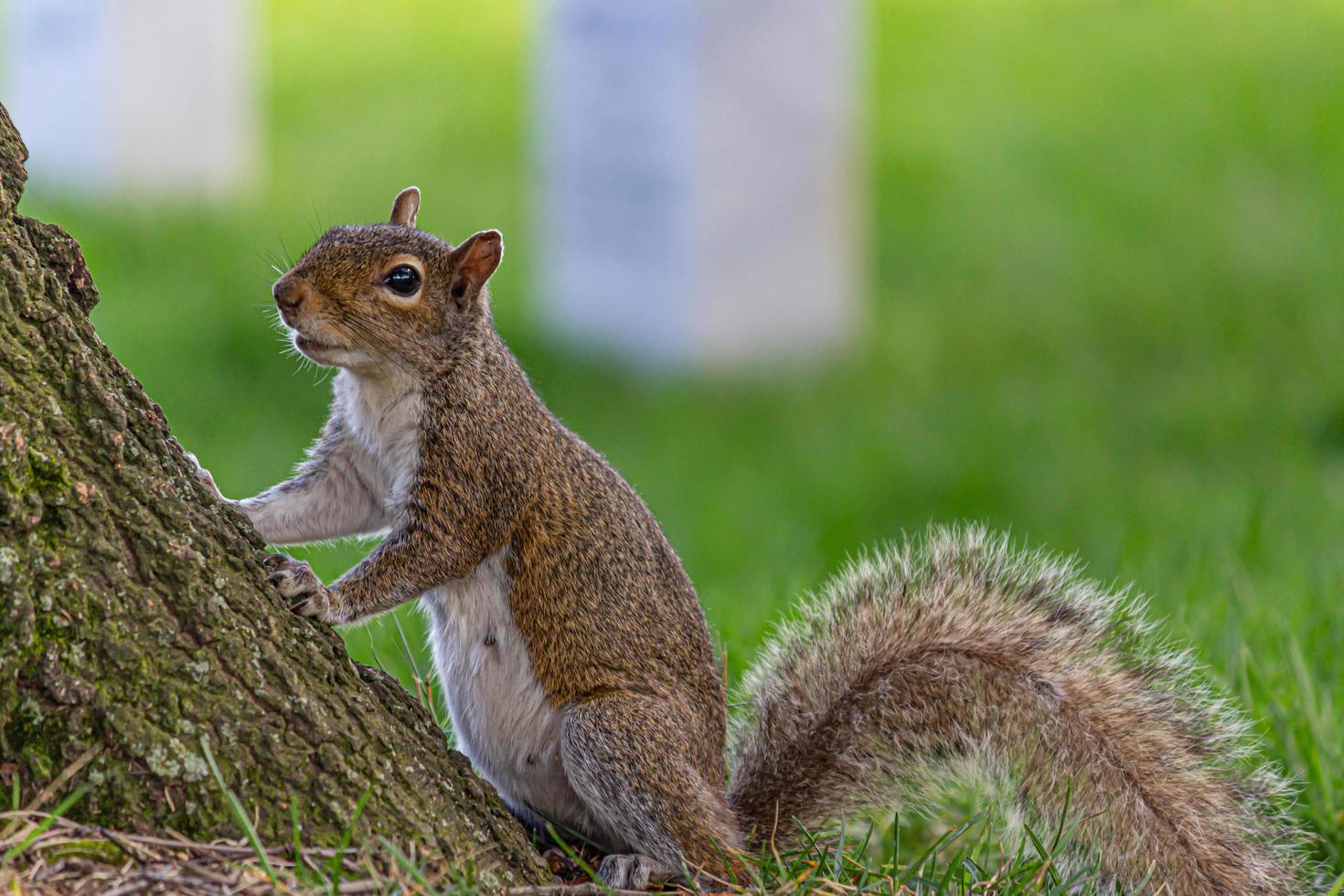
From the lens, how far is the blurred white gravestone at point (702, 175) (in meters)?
6.59

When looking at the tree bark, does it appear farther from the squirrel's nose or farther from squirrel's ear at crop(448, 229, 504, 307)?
squirrel's ear at crop(448, 229, 504, 307)

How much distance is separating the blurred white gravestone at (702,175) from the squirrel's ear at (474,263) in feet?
14.6

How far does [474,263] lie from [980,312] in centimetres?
536

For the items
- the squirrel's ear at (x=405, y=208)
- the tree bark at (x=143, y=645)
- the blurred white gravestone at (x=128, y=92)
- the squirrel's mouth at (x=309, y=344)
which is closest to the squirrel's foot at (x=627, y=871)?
the tree bark at (x=143, y=645)

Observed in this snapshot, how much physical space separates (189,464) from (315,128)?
772 cm

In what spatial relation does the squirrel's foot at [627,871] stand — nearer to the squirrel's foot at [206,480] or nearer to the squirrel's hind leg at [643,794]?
the squirrel's hind leg at [643,794]

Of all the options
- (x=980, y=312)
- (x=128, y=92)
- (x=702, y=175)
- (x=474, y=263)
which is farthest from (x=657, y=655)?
(x=128, y=92)

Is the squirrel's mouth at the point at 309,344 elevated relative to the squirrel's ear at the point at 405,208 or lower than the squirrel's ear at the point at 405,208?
lower

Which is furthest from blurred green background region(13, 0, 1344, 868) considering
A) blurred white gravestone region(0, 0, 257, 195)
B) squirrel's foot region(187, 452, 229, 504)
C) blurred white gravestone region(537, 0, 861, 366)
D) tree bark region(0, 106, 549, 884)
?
tree bark region(0, 106, 549, 884)

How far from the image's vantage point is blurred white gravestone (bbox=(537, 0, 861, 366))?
6.59 metres

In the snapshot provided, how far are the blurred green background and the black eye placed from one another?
74 centimetres

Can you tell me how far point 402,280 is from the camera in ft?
7.07

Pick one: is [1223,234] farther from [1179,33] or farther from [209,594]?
[209,594]

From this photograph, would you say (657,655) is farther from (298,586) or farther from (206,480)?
(206,480)
